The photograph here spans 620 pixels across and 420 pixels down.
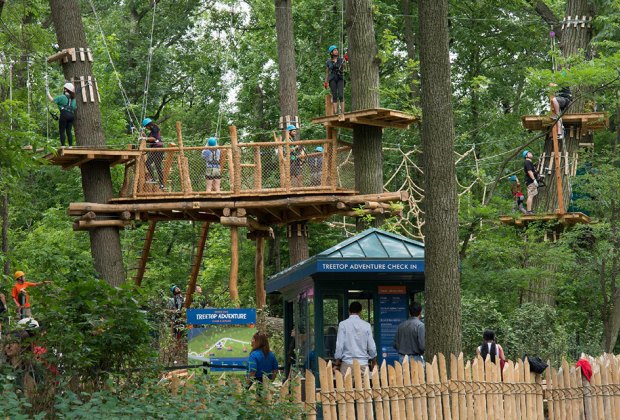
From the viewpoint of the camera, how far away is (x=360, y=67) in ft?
74.4

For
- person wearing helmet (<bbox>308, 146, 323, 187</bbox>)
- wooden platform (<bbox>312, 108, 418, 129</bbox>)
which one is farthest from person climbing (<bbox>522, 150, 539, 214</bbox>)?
person wearing helmet (<bbox>308, 146, 323, 187</bbox>)

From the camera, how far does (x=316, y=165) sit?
2527cm

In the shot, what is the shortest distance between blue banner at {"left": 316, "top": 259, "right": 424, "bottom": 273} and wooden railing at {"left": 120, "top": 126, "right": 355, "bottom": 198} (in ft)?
30.4

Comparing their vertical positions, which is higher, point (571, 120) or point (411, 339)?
point (571, 120)

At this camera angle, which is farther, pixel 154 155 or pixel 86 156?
pixel 154 155

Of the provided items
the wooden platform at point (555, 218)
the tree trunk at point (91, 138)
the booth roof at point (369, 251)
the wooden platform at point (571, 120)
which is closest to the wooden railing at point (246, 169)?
the tree trunk at point (91, 138)

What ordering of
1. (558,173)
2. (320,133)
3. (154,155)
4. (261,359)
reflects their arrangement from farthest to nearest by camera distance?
(320,133)
(558,173)
(154,155)
(261,359)

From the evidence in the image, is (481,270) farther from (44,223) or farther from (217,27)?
(217,27)

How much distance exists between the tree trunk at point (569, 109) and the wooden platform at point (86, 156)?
10.1m

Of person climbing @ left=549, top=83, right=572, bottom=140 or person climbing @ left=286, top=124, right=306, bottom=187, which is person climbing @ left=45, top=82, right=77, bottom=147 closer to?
person climbing @ left=286, top=124, right=306, bottom=187

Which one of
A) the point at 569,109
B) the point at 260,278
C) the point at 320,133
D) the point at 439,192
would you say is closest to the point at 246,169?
the point at 260,278

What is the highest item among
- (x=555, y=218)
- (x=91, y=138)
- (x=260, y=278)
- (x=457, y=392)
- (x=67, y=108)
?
(x=67, y=108)

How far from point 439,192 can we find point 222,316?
717 centimetres

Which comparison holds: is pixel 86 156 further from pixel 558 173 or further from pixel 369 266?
pixel 558 173
